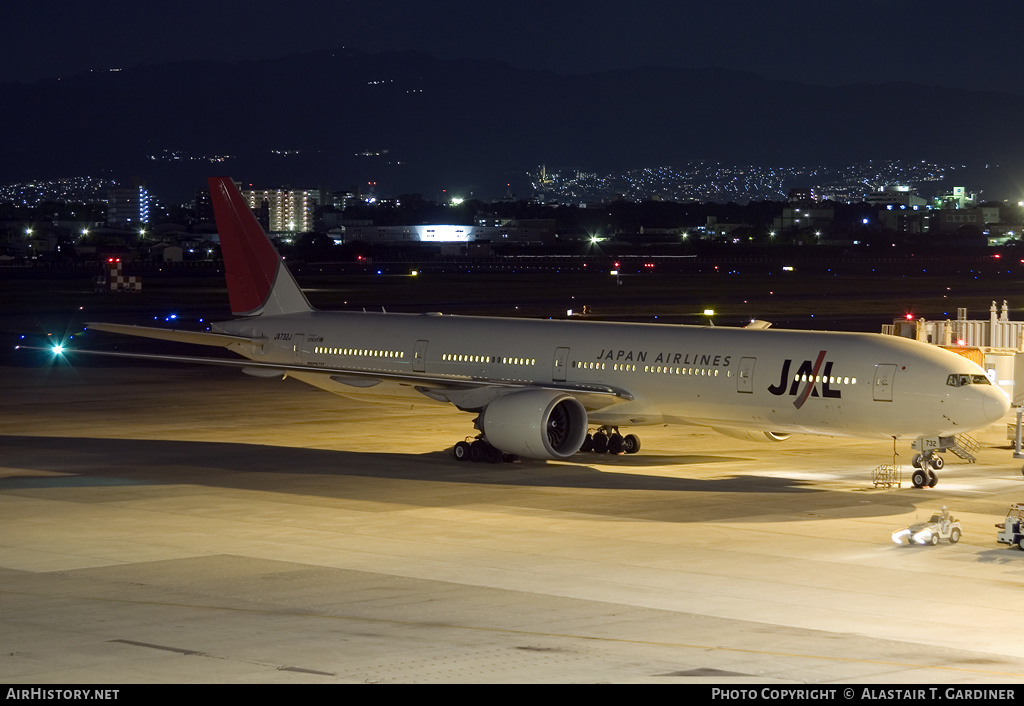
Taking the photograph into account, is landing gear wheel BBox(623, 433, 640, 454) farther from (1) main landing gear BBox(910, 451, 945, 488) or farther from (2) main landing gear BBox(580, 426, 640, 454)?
(1) main landing gear BBox(910, 451, 945, 488)

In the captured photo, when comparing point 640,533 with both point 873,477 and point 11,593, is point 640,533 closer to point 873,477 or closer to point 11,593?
point 873,477

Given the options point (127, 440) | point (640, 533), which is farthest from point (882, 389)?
point (127, 440)

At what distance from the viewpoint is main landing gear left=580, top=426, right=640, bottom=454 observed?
3506cm

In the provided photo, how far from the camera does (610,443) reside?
1380 inches

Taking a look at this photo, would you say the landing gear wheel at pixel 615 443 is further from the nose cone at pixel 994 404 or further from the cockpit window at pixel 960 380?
the nose cone at pixel 994 404

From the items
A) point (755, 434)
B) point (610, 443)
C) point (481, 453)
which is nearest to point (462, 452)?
point (481, 453)

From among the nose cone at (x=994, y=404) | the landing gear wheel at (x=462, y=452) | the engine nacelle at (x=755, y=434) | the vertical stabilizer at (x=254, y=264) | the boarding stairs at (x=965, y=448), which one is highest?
the vertical stabilizer at (x=254, y=264)

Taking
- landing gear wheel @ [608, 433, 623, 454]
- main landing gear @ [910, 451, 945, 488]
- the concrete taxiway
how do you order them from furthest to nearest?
landing gear wheel @ [608, 433, 623, 454] → main landing gear @ [910, 451, 945, 488] → the concrete taxiway

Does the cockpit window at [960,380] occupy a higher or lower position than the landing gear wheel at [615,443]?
higher

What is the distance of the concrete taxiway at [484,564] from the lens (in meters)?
16.1

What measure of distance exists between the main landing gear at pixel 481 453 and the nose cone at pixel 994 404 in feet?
35.4

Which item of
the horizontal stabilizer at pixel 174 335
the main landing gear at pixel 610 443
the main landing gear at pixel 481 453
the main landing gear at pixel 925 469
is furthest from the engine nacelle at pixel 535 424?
the horizontal stabilizer at pixel 174 335

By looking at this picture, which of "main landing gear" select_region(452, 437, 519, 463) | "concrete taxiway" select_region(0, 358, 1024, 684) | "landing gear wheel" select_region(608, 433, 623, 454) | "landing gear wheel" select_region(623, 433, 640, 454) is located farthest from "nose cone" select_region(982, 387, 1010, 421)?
"main landing gear" select_region(452, 437, 519, 463)

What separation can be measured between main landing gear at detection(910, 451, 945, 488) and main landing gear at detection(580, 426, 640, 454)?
752 centimetres
